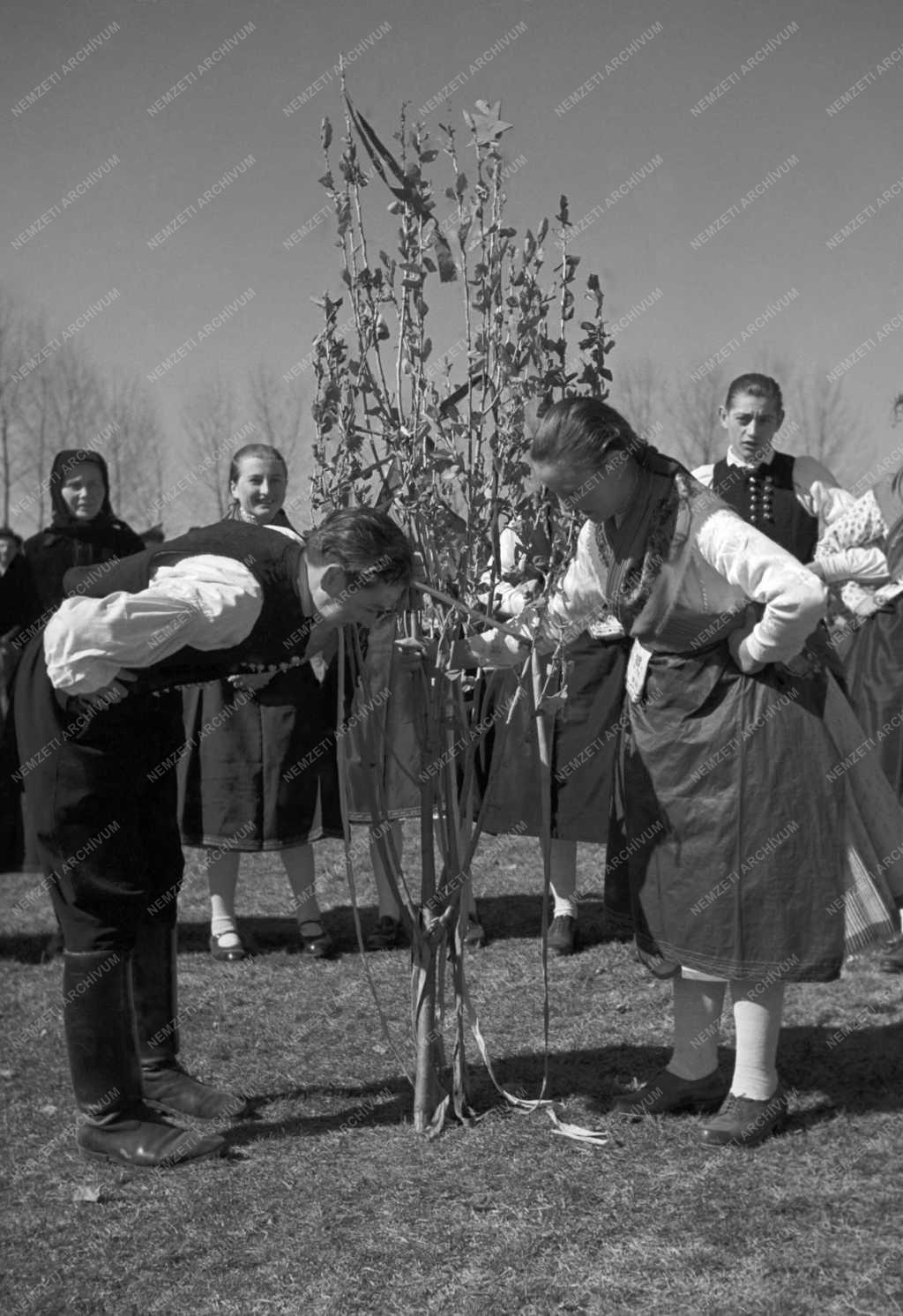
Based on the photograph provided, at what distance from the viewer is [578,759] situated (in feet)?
19.5

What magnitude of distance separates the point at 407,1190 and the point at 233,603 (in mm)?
1548

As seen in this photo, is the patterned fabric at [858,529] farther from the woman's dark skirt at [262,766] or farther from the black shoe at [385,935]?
the black shoe at [385,935]

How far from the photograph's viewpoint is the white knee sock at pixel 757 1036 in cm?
356

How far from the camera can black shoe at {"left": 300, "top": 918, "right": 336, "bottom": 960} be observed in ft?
18.8

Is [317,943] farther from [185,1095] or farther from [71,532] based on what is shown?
[71,532]

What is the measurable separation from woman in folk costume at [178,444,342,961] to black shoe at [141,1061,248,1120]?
1642mm

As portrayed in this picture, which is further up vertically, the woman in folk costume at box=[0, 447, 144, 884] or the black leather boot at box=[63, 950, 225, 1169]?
the woman in folk costume at box=[0, 447, 144, 884]

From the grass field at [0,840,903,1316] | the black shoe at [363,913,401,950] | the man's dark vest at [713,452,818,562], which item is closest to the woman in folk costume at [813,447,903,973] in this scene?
the man's dark vest at [713,452,818,562]

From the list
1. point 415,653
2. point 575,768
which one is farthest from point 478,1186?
point 575,768

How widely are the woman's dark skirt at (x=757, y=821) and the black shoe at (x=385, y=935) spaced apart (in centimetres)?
246

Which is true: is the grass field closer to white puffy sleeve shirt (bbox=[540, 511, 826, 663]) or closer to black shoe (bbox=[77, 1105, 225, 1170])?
black shoe (bbox=[77, 1105, 225, 1170])

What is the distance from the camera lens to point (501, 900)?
6.80 meters

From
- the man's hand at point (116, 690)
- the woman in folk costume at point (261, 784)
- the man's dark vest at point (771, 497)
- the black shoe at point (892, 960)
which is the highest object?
the man's dark vest at point (771, 497)

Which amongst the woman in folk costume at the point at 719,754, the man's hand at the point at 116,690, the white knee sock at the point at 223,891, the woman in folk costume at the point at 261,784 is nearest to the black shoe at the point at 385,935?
the woman in folk costume at the point at 261,784
